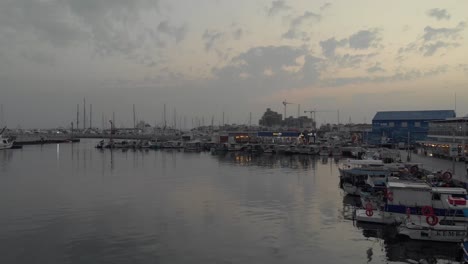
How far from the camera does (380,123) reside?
5906cm

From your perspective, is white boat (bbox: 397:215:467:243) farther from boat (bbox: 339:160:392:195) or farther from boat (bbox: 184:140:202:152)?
boat (bbox: 184:140:202:152)

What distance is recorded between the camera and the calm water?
38.4 feet

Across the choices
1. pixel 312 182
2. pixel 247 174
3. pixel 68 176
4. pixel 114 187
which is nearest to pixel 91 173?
pixel 68 176

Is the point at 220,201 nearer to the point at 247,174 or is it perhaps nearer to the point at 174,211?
the point at 174,211

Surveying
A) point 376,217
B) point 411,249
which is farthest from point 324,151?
point 411,249

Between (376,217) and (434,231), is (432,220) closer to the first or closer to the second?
(434,231)

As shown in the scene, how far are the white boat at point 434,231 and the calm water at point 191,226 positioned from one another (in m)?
0.27

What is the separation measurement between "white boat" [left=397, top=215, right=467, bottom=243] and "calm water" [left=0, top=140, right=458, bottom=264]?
10.6 inches

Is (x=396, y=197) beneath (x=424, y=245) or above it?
above

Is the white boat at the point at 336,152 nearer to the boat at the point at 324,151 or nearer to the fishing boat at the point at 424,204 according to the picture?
the boat at the point at 324,151

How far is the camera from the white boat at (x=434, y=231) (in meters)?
12.6

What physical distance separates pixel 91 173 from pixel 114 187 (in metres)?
9.11

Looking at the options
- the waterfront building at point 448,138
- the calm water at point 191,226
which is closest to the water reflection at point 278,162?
the waterfront building at point 448,138

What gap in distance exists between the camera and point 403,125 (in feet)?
186
